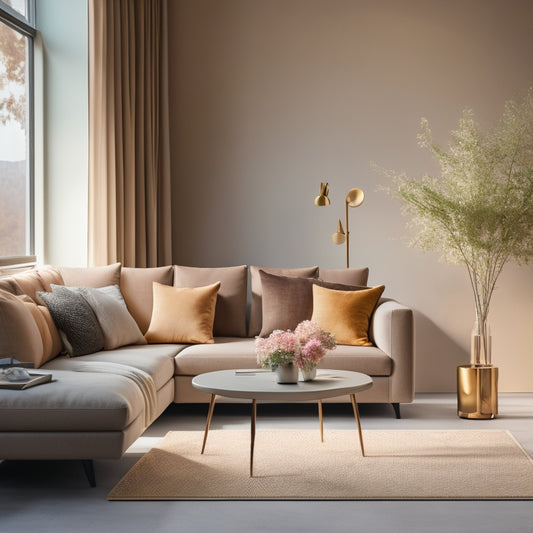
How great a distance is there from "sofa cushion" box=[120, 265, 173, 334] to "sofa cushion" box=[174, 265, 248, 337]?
167 millimetres

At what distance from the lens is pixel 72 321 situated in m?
4.35

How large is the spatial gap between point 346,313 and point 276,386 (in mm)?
1551

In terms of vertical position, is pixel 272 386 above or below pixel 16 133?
below

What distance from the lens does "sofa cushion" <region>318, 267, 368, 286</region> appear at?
5.35 m

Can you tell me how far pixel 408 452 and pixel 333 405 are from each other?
1.35 m

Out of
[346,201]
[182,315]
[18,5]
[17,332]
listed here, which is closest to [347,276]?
[346,201]

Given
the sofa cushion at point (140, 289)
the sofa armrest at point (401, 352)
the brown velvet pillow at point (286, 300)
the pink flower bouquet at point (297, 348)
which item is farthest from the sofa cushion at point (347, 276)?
the pink flower bouquet at point (297, 348)

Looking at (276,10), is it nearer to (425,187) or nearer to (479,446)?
(425,187)

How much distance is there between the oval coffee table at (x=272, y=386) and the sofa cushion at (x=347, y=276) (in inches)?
59.5

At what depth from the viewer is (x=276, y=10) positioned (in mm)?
5938

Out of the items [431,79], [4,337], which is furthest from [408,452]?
[431,79]

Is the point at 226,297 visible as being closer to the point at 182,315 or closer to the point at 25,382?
the point at 182,315

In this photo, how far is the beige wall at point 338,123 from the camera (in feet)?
19.2

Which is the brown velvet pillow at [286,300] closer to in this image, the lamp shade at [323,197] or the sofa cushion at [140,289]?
the lamp shade at [323,197]
